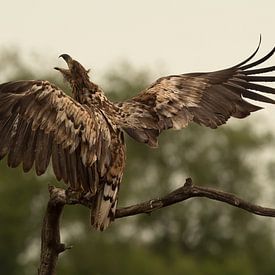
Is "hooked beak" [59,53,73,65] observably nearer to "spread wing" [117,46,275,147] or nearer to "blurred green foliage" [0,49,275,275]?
"spread wing" [117,46,275,147]

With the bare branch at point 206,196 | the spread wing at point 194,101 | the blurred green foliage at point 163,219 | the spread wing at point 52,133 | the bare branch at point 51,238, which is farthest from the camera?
the blurred green foliage at point 163,219

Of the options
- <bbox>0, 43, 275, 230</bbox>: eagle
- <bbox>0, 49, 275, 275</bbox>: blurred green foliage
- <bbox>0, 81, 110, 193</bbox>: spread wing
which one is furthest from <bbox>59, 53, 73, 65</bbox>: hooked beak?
<bbox>0, 49, 275, 275</bbox>: blurred green foliage

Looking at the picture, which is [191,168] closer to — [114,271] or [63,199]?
[114,271]

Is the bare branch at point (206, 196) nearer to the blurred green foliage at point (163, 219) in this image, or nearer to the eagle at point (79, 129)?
the eagle at point (79, 129)

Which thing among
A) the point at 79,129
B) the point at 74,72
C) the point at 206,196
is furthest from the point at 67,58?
the point at 206,196

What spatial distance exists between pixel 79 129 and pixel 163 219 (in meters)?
48.9

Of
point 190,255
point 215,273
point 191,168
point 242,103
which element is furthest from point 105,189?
point 191,168

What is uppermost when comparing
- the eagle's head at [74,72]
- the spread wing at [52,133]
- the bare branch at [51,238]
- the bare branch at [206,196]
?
the eagle's head at [74,72]

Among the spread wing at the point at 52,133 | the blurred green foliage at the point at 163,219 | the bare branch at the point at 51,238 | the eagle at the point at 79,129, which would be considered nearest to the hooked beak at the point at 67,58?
the eagle at the point at 79,129

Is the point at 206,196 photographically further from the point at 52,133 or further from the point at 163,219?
the point at 163,219

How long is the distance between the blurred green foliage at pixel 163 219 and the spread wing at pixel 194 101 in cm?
3642

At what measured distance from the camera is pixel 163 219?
62.4m

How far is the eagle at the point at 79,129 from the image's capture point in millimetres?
13430

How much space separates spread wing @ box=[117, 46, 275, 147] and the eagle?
2cm
